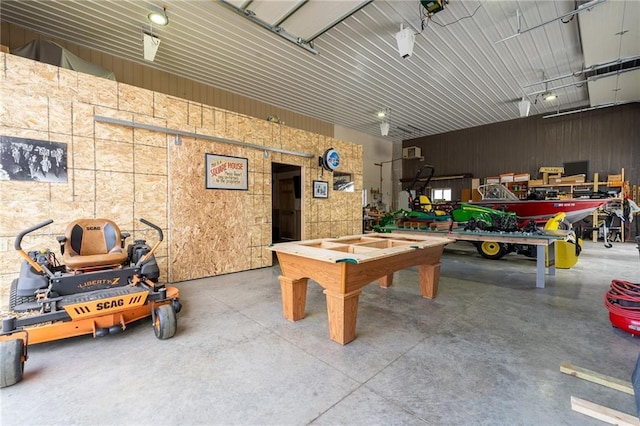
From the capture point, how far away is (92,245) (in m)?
3.19

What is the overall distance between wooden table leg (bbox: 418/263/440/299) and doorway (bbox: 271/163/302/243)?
214 inches

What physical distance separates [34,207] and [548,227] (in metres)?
8.95

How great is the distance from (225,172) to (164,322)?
10.7 ft

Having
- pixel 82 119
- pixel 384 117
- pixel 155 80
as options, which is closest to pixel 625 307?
pixel 82 119

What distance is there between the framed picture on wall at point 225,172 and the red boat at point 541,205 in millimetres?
7332

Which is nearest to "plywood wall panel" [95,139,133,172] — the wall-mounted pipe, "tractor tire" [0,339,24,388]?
the wall-mounted pipe

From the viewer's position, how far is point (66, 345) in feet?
8.29

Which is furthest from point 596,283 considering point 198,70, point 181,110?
point 198,70

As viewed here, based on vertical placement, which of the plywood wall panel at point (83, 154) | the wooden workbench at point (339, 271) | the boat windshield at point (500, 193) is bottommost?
the wooden workbench at point (339, 271)

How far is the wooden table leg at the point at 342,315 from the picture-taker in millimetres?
2453

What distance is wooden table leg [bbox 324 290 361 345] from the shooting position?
2453mm

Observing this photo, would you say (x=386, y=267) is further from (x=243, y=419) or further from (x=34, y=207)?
(x=34, y=207)

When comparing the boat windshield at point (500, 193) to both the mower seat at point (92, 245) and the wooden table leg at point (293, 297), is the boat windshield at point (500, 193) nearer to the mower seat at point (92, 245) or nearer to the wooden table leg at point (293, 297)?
the wooden table leg at point (293, 297)

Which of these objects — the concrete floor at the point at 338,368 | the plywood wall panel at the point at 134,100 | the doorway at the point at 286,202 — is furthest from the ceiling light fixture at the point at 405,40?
the doorway at the point at 286,202
